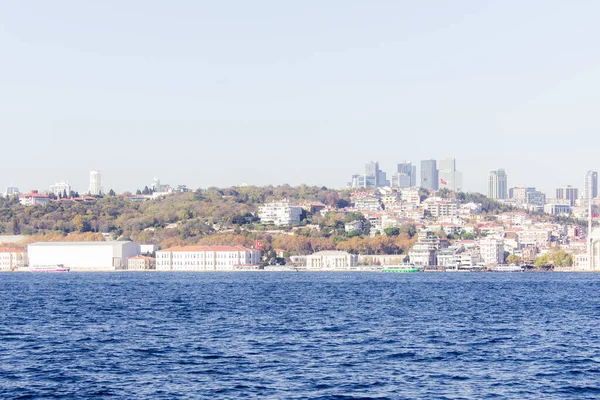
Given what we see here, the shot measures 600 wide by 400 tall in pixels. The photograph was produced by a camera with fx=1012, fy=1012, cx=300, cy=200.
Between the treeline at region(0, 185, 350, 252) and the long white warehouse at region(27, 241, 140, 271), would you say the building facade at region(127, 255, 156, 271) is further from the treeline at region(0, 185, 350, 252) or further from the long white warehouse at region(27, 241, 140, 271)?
the treeline at region(0, 185, 350, 252)

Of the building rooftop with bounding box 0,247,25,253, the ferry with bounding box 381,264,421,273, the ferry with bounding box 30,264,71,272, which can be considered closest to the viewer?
the ferry with bounding box 381,264,421,273

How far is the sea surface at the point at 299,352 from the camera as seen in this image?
23281 mm

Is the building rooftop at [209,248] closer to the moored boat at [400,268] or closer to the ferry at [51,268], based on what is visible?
the ferry at [51,268]

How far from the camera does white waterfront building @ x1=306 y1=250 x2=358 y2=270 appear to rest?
493ft

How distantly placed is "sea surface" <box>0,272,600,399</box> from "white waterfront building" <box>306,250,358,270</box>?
333 feet

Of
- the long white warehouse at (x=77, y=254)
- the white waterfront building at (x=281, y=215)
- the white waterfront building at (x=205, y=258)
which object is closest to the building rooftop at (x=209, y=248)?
the white waterfront building at (x=205, y=258)

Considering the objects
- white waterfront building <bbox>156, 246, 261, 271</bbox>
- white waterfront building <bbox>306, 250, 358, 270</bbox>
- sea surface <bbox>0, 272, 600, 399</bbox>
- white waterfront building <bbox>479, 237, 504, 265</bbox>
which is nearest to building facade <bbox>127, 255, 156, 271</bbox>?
white waterfront building <bbox>156, 246, 261, 271</bbox>

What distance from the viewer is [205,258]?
15312 centimetres

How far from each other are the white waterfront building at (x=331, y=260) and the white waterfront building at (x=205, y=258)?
8.44 m

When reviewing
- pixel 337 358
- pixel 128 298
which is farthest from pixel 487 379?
pixel 128 298

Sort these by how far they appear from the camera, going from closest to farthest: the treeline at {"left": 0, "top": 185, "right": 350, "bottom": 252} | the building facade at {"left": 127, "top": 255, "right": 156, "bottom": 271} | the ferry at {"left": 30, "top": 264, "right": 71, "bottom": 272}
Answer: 1. the ferry at {"left": 30, "top": 264, "right": 71, "bottom": 272}
2. the building facade at {"left": 127, "top": 255, "right": 156, "bottom": 271}
3. the treeline at {"left": 0, "top": 185, "right": 350, "bottom": 252}

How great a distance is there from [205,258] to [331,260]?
19.1 meters

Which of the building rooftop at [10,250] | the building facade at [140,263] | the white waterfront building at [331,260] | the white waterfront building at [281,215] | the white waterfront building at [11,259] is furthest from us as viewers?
the white waterfront building at [281,215]

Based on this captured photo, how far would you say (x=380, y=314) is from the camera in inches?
1710
